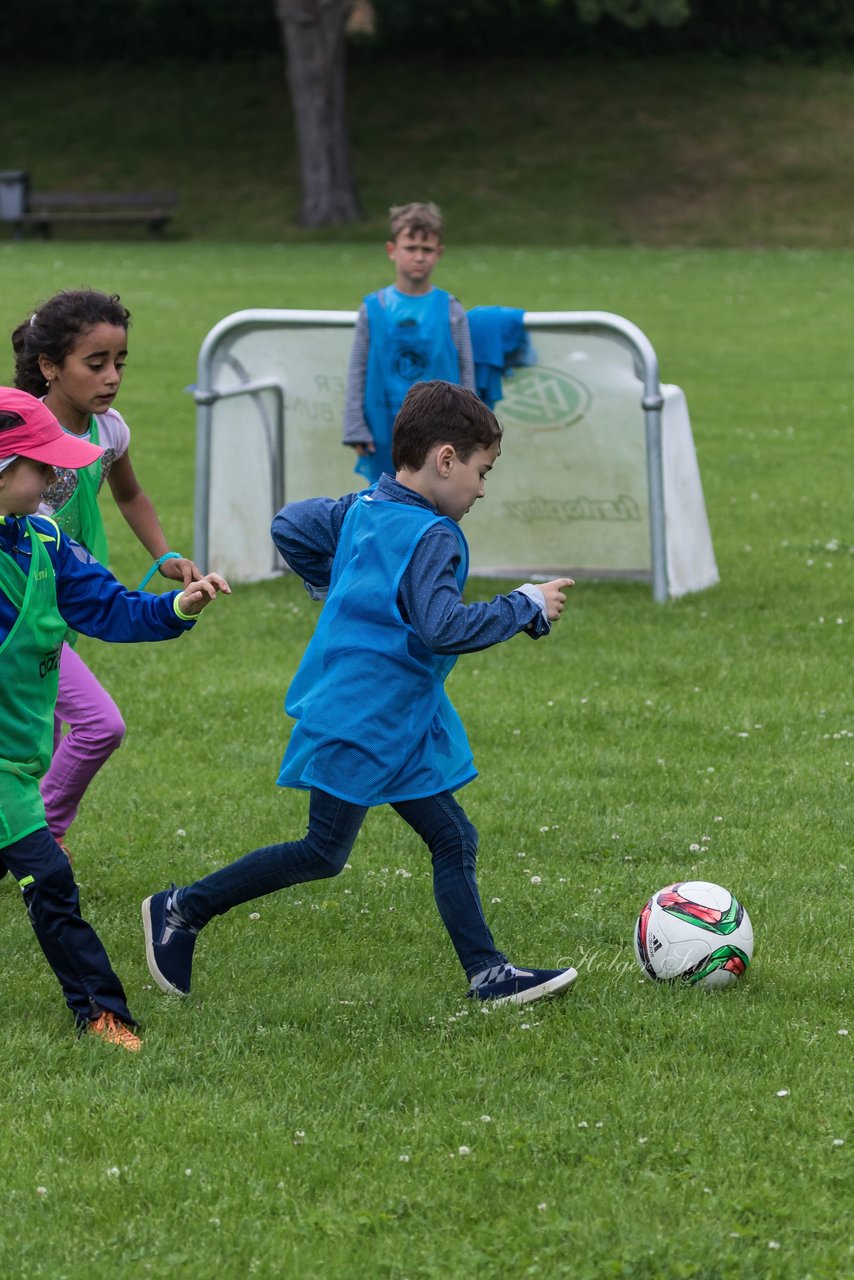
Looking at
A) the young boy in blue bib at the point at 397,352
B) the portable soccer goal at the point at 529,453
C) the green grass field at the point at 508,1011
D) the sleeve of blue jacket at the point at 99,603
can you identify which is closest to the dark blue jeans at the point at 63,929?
the green grass field at the point at 508,1011

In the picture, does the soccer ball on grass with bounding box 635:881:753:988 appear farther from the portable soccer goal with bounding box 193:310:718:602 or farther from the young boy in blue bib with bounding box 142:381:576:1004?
the portable soccer goal with bounding box 193:310:718:602

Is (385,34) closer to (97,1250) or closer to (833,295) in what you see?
(833,295)

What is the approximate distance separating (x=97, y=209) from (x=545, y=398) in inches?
1339

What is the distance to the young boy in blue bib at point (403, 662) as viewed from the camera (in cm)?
416

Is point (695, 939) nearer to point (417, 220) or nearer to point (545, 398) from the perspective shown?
point (417, 220)

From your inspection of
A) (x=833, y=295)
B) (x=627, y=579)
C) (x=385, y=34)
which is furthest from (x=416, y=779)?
(x=385, y=34)

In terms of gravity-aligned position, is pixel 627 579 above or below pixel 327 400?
below

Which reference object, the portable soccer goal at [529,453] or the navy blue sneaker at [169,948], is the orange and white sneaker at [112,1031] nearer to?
the navy blue sneaker at [169,948]

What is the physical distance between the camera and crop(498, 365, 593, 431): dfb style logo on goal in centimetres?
967

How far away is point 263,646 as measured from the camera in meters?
8.70

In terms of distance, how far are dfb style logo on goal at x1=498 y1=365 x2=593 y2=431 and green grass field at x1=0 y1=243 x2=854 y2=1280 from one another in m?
1.01

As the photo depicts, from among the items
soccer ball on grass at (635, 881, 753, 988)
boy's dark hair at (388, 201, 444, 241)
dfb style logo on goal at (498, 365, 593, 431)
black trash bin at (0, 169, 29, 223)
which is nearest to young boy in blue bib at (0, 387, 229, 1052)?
soccer ball on grass at (635, 881, 753, 988)

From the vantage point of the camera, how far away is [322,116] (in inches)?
1538

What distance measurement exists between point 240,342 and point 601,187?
103ft
